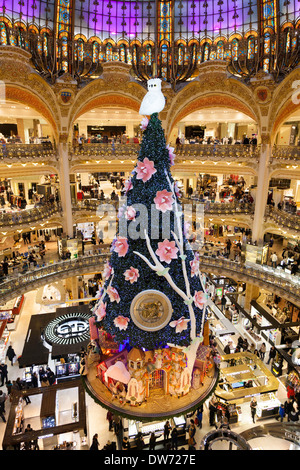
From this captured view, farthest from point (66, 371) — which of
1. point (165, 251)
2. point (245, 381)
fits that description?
point (165, 251)

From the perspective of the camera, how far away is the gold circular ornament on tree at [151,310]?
791cm

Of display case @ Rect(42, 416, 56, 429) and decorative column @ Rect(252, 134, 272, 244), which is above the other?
decorative column @ Rect(252, 134, 272, 244)

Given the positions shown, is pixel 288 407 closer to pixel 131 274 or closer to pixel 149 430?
pixel 149 430

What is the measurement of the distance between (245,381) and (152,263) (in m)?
8.61

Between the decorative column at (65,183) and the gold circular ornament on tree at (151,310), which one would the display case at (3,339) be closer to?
the decorative column at (65,183)

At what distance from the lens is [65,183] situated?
22156 millimetres

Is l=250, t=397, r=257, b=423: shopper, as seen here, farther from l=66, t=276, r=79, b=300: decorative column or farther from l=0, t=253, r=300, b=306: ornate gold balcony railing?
l=66, t=276, r=79, b=300: decorative column

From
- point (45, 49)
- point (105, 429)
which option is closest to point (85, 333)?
point (105, 429)

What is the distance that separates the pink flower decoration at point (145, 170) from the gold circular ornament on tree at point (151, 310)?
2.80 m

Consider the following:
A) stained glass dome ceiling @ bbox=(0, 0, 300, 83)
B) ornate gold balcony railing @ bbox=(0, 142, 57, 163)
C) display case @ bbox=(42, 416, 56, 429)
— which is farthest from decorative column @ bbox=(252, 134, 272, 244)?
display case @ bbox=(42, 416, 56, 429)

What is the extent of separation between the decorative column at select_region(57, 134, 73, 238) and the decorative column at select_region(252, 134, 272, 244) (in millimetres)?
13034

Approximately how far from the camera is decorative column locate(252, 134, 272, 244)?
21.1 m

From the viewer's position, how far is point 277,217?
69.6 feet

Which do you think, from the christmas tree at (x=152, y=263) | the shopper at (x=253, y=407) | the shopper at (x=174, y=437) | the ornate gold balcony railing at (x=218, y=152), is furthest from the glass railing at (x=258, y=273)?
the christmas tree at (x=152, y=263)
